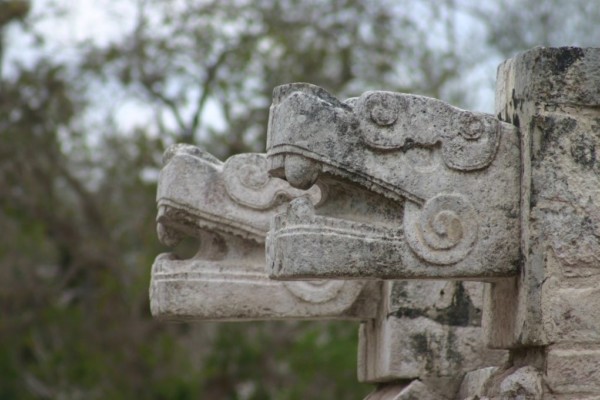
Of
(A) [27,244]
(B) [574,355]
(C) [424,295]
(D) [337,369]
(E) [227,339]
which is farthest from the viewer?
(A) [27,244]

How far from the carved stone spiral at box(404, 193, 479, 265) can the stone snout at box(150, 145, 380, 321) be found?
1317 millimetres

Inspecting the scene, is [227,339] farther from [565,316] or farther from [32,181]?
[565,316]

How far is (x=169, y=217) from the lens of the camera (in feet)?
16.6

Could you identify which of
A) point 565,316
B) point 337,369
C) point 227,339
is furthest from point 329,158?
point 227,339

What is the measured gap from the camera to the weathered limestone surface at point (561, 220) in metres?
3.80

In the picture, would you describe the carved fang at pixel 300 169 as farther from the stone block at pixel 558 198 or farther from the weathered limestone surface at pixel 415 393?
the weathered limestone surface at pixel 415 393

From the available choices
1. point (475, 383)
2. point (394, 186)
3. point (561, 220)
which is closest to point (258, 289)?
point (475, 383)

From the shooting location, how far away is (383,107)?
3.89 m

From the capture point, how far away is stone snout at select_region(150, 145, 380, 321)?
5.03 m

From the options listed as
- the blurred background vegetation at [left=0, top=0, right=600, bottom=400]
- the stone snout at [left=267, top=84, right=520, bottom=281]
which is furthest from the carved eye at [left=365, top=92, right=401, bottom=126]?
the blurred background vegetation at [left=0, top=0, right=600, bottom=400]

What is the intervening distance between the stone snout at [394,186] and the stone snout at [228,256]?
114cm

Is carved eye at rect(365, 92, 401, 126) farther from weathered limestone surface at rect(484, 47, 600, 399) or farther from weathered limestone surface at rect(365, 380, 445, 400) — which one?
weathered limestone surface at rect(365, 380, 445, 400)

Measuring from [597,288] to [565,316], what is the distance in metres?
0.13

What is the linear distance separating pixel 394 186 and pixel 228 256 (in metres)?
1.50
